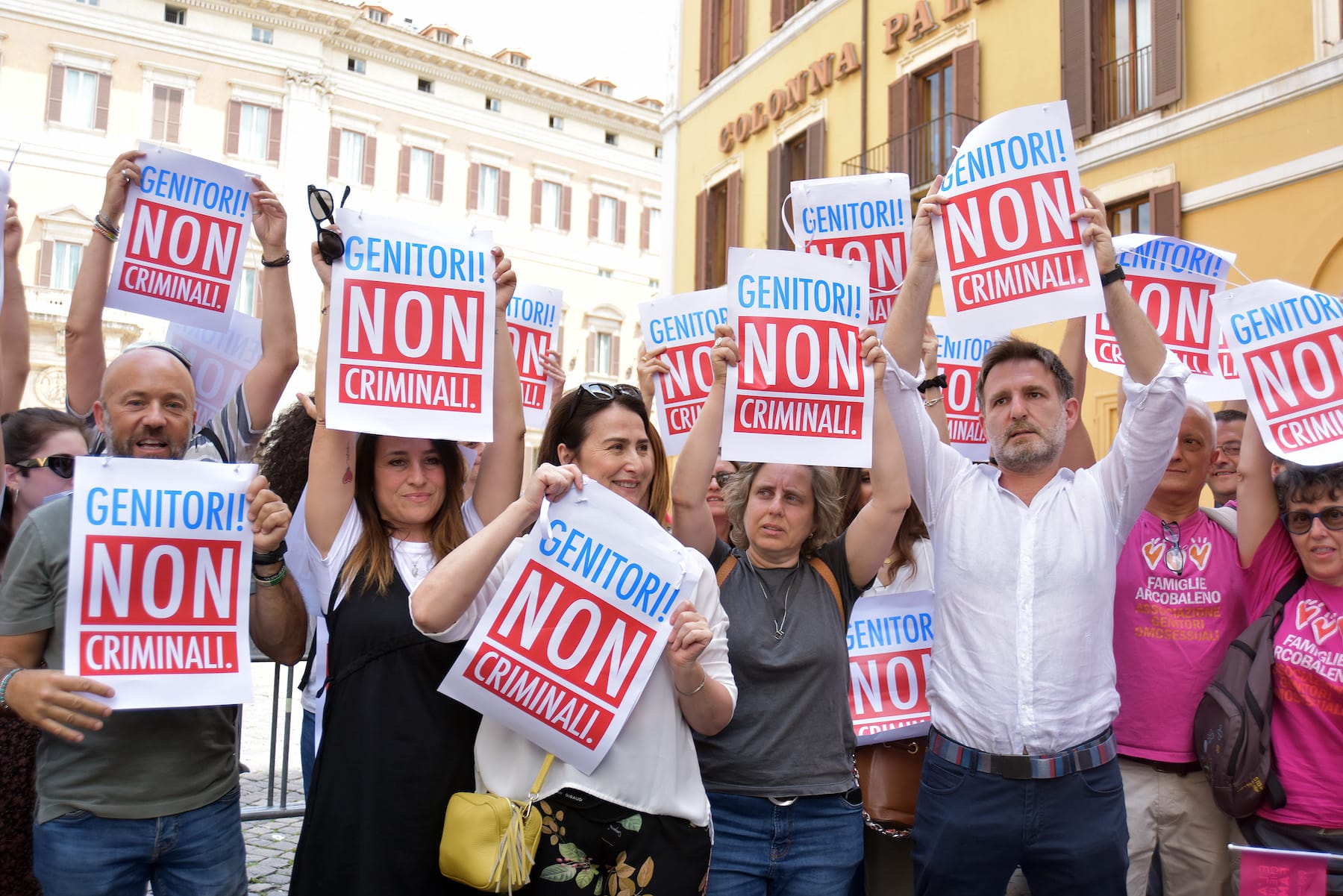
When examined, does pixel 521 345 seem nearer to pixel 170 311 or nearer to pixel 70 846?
pixel 170 311

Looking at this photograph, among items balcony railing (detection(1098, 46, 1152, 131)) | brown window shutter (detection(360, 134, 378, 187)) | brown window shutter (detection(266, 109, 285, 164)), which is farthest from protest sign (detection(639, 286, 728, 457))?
brown window shutter (detection(360, 134, 378, 187))

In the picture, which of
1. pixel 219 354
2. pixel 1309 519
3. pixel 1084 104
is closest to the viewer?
pixel 1309 519

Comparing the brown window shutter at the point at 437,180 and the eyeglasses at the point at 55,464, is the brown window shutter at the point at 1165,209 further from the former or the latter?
the brown window shutter at the point at 437,180

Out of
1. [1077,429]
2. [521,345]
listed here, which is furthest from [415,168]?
[1077,429]

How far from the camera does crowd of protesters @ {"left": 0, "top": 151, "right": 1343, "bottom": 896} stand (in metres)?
2.76

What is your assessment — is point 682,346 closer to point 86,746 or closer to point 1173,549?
point 1173,549

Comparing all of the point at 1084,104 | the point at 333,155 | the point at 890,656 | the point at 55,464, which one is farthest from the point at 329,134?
the point at 890,656

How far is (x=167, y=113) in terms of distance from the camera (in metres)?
30.9

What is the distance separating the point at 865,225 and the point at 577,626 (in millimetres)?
2558

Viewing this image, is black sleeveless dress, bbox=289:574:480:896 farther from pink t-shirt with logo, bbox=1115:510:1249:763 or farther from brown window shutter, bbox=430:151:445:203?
brown window shutter, bbox=430:151:445:203

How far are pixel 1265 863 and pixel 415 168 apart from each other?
34.8m

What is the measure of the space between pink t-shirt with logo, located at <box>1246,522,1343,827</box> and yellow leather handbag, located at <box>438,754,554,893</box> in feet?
7.71

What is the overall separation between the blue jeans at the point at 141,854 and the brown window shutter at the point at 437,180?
1331 inches

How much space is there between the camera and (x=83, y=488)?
282cm
